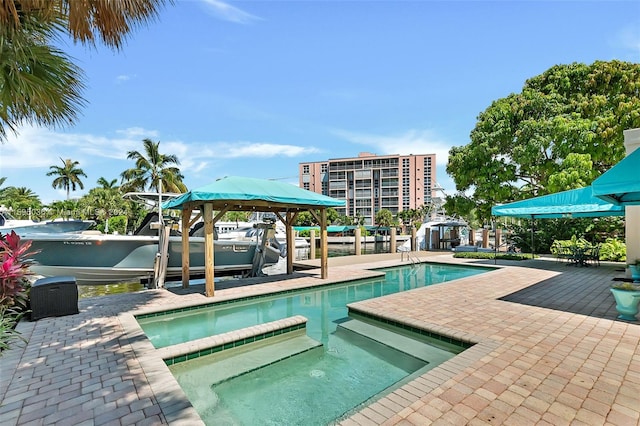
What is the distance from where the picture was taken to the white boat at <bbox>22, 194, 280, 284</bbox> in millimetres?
8445

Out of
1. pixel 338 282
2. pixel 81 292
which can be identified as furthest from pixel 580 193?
pixel 81 292

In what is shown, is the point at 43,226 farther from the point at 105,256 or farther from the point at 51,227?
the point at 105,256

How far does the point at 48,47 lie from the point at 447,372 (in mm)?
6076

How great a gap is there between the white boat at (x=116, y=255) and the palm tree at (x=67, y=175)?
51232 millimetres

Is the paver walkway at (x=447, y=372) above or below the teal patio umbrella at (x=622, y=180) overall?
below

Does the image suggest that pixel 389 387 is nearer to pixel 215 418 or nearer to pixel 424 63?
pixel 215 418

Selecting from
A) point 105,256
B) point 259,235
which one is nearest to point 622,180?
point 259,235

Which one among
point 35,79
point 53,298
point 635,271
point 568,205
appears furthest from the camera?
point 568,205

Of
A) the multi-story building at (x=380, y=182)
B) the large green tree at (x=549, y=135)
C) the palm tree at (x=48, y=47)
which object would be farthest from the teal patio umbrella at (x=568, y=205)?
the multi-story building at (x=380, y=182)

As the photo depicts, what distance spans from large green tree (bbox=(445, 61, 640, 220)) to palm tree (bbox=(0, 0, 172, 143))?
16.3m

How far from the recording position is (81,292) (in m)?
10.4

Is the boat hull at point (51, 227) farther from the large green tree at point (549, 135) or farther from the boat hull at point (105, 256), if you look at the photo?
the large green tree at point (549, 135)

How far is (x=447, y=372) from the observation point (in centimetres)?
322

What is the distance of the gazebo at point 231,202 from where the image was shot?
23.3 feet
